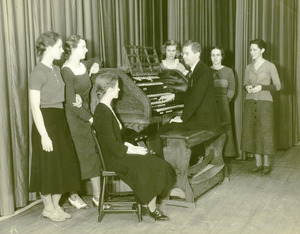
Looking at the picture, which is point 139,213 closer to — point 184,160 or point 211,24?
point 184,160

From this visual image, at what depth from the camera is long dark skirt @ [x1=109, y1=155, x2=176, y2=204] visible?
11.0 feet

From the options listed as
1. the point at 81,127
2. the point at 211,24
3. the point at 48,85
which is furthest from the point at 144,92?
the point at 211,24

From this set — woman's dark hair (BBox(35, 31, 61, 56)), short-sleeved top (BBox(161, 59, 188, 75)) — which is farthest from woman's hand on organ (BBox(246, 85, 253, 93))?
woman's dark hair (BBox(35, 31, 61, 56))

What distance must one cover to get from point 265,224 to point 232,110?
3196 millimetres

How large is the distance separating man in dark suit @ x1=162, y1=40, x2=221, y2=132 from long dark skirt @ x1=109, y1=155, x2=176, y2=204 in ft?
2.80

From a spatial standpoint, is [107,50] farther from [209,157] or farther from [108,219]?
[108,219]

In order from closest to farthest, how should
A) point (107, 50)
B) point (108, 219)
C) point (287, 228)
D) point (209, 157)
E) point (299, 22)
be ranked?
1. point (287, 228)
2. point (108, 219)
3. point (209, 157)
4. point (107, 50)
5. point (299, 22)

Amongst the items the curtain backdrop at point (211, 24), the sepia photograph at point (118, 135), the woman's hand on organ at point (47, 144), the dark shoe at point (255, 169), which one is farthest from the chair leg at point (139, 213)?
the curtain backdrop at point (211, 24)

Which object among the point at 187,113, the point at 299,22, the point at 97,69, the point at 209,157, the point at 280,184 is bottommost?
the point at 280,184

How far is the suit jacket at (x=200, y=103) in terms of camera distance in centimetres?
414

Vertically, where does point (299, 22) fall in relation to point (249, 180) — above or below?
above

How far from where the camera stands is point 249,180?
486 centimetres

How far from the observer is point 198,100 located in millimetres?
4137

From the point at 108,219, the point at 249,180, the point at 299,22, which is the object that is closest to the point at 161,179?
the point at 108,219
